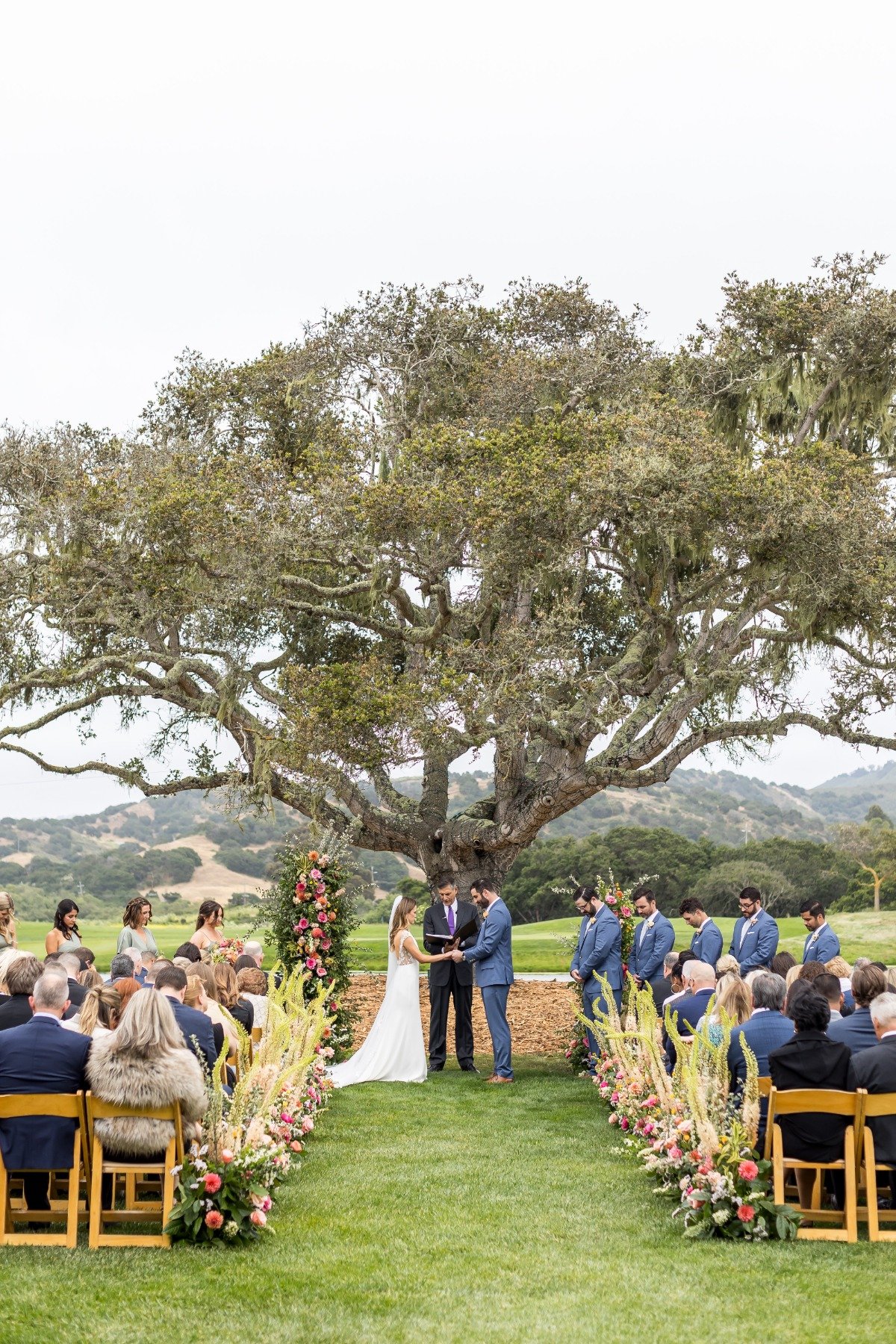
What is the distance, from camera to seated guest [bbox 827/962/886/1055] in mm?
6918

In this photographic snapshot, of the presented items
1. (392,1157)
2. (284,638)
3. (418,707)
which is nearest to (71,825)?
(284,638)

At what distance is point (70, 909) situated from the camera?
10.4 metres

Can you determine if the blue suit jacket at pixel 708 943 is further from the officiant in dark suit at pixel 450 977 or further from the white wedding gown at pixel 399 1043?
the white wedding gown at pixel 399 1043

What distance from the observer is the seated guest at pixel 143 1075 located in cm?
591

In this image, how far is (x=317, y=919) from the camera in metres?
12.6

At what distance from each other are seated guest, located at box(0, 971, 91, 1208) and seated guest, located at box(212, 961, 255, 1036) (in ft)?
6.72

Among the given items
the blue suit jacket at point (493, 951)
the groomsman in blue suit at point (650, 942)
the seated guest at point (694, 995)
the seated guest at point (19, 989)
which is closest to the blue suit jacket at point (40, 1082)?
the seated guest at point (19, 989)

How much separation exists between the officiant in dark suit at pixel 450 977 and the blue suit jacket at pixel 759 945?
8.65 feet

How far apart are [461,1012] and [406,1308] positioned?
300 inches

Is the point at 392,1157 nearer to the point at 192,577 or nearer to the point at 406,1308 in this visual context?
the point at 406,1308

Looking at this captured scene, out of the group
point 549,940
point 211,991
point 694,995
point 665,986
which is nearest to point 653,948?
point 665,986

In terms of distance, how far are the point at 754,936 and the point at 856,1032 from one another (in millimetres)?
4121

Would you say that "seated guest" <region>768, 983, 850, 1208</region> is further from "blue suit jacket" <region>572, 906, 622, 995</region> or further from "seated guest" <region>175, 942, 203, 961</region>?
"seated guest" <region>175, 942, 203, 961</region>

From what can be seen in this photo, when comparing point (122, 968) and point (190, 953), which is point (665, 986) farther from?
point (122, 968)
